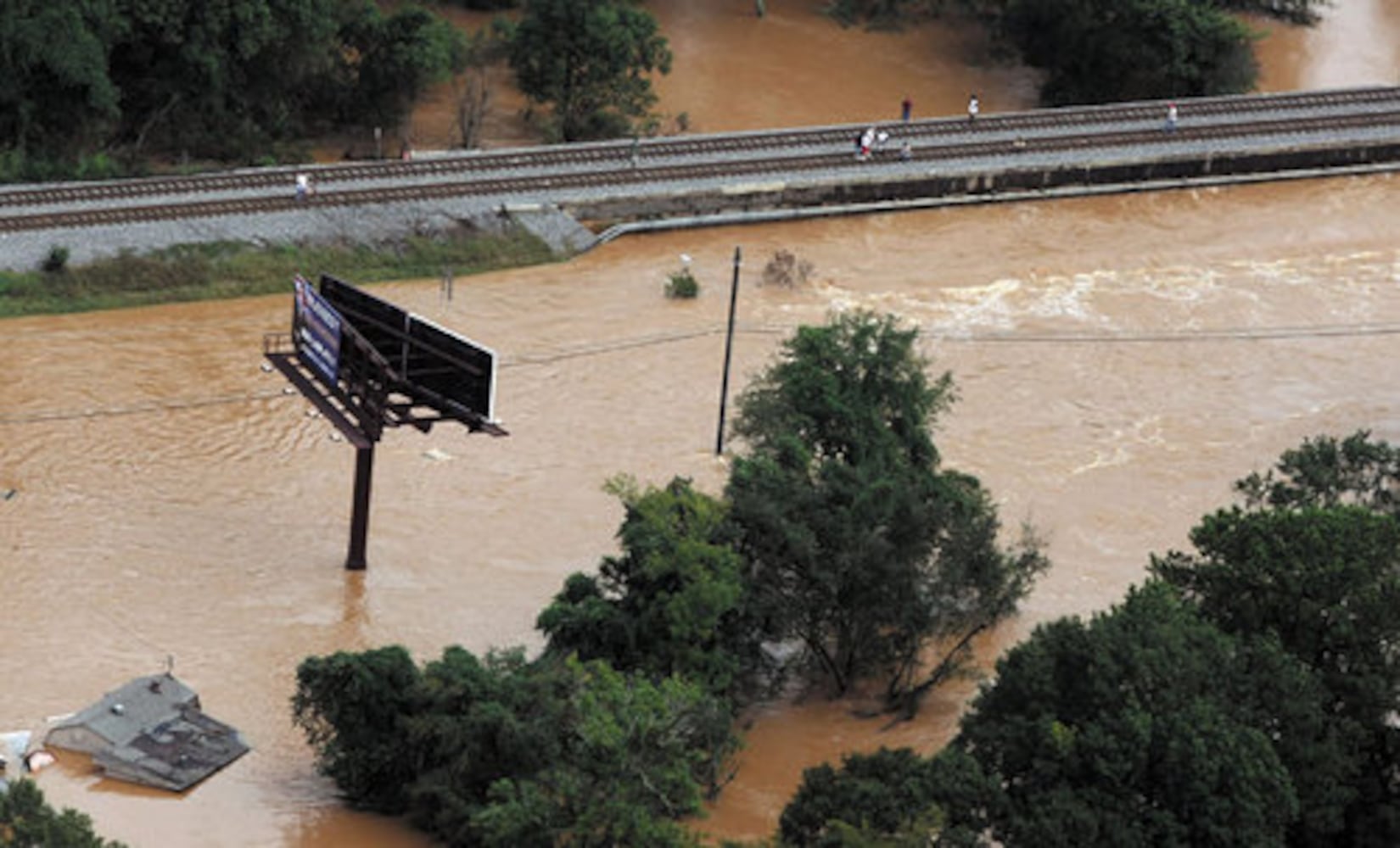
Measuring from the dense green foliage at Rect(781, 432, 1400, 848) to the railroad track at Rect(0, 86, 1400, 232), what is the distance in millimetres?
24647

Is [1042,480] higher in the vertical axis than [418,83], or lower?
lower

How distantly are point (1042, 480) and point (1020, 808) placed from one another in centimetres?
1624

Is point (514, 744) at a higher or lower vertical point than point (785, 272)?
lower

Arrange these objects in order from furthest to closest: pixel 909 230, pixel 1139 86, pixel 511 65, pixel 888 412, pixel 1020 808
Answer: pixel 1139 86 < pixel 511 65 < pixel 909 230 < pixel 888 412 < pixel 1020 808

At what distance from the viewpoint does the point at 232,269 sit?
53.5 meters

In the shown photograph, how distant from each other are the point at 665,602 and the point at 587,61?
2782 cm

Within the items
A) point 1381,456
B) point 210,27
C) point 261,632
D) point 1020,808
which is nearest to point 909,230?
point 210,27

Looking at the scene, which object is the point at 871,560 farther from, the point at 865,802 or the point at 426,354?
the point at 426,354

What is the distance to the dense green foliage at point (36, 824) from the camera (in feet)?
99.9

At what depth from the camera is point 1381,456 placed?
42.1 metres

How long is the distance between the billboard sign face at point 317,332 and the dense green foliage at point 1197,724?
1191cm

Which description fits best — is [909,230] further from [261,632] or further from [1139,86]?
[261,632]

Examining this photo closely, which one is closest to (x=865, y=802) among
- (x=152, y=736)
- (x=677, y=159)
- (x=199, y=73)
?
(x=152, y=736)

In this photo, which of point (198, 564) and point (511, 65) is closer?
point (198, 564)
